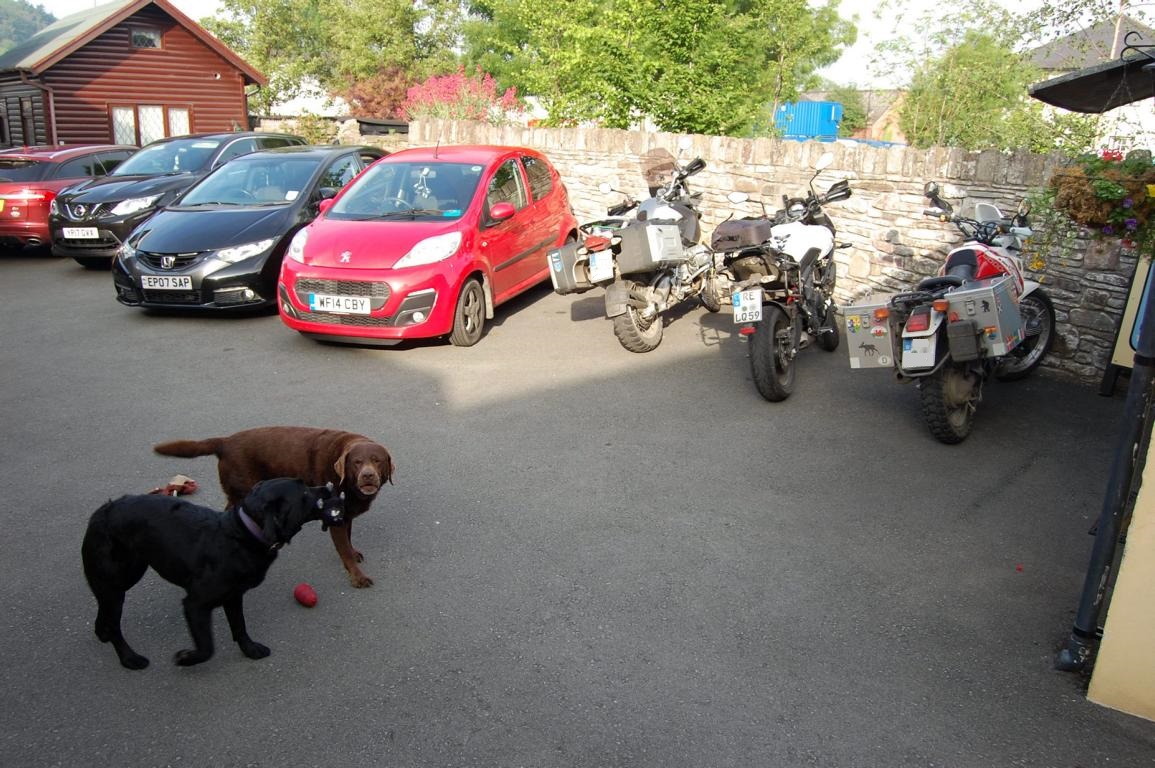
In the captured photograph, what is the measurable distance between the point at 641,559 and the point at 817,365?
427 cm

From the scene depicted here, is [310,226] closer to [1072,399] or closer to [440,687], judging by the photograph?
[440,687]

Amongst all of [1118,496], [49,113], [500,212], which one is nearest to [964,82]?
[500,212]

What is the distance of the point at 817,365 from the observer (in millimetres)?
8398

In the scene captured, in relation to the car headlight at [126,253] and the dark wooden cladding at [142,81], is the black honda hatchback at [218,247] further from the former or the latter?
the dark wooden cladding at [142,81]

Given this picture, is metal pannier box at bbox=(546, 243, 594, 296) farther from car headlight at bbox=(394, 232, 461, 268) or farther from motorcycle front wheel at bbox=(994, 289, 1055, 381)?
motorcycle front wheel at bbox=(994, 289, 1055, 381)

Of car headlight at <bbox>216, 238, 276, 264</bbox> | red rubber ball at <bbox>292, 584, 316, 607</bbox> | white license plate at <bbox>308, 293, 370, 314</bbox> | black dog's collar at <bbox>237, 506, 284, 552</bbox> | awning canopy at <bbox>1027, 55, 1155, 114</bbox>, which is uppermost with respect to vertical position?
awning canopy at <bbox>1027, 55, 1155, 114</bbox>

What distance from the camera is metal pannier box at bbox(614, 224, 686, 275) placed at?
7.84m

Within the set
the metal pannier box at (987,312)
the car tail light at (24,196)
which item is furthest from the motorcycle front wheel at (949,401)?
the car tail light at (24,196)

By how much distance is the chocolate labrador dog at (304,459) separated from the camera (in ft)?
13.5

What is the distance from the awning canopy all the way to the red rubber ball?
15.4 feet

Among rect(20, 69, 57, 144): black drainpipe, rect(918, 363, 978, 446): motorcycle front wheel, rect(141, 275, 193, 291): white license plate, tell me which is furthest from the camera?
rect(20, 69, 57, 144): black drainpipe

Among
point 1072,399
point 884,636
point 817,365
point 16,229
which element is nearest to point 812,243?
point 817,365

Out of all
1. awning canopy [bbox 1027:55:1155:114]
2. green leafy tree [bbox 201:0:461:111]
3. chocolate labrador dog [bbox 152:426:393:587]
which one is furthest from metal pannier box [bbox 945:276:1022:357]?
green leafy tree [bbox 201:0:461:111]

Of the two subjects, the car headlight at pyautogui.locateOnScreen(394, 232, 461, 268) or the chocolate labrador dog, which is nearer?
the chocolate labrador dog
